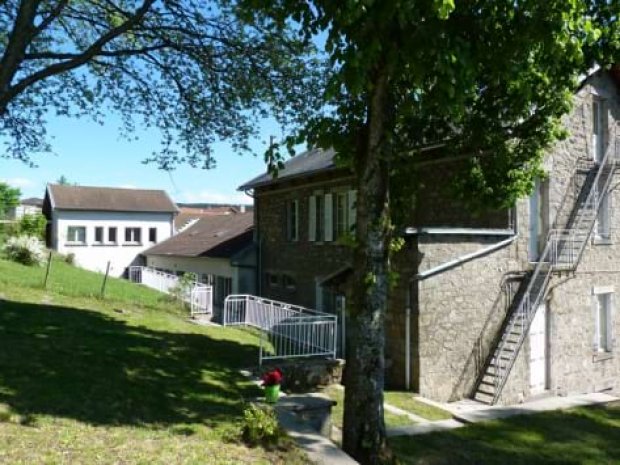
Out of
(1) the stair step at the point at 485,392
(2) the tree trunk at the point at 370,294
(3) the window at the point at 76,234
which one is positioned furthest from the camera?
(3) the window at the point at 76,234

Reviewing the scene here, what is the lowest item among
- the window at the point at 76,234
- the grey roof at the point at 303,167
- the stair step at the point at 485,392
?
the stair step at the point at 485,392

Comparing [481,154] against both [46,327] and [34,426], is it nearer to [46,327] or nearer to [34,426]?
[34,426]

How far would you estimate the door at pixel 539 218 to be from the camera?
48.2 ft

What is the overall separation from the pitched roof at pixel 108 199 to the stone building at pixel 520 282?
25422 mm

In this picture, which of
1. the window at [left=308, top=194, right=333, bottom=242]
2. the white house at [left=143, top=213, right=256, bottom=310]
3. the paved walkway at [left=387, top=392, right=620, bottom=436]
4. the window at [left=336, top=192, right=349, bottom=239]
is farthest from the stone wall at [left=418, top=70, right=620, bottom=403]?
the white house at [left=143, top=213, right=256, bottom=310]

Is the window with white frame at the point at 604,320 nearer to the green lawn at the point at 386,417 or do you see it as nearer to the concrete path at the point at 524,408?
the concrete path at the point at 524,408

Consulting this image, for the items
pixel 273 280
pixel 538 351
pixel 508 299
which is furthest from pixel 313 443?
pixel 273 280

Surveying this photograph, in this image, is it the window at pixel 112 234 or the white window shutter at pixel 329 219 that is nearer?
the white window shutter at pixel 329 219

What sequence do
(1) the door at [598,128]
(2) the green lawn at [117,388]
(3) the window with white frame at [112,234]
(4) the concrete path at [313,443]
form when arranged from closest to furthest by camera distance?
(2) the green lawn at [117,388] → (4) the concrete path at [313,443] → (1) the door at [598,128] → (3) the window with white frame at [112,234]

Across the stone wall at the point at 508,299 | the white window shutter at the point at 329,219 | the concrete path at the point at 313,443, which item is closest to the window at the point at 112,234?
the white window shutter at the point at 329,219

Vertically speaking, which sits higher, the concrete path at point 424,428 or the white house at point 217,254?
the white house at point 217,254

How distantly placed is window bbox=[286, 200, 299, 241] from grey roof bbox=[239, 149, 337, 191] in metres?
1.11

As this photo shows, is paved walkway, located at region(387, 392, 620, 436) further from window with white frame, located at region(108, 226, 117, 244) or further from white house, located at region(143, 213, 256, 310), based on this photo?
window with white frame, located at region(108, 226, 117, 244)

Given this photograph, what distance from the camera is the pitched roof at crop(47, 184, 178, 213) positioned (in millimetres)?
38525
